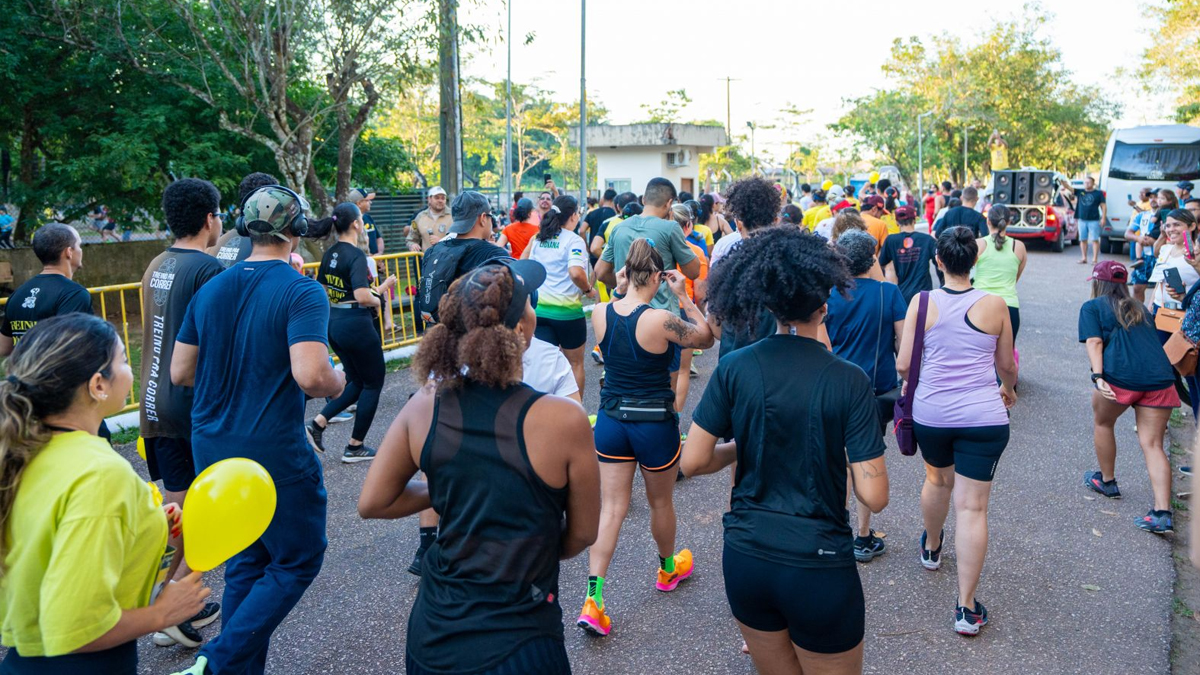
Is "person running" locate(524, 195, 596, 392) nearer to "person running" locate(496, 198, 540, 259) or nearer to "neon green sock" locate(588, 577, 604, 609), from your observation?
"person running" locate(496, 198, 540, 259)

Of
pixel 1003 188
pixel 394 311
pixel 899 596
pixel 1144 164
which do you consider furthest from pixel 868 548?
pixel 1003 188

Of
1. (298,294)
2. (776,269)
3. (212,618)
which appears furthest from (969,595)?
(212,618)

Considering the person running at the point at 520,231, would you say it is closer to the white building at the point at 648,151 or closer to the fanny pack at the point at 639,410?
the fanny pack at the point at 639,410

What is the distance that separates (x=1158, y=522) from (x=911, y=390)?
2167mm

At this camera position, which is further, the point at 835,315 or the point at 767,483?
the point at 835,315

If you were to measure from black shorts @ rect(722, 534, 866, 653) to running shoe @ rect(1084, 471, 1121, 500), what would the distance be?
414 centimetres

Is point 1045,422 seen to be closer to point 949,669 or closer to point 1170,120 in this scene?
point 949,669

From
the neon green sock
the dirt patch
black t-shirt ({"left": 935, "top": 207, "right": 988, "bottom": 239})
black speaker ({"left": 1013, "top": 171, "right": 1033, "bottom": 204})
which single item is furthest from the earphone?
black speaker ({"left": 1013, "top": 171, "right": 1033, "bottom": 204})

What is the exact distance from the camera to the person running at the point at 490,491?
7.34 ft

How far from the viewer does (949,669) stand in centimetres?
391

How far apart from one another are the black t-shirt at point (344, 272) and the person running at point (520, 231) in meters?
2.03

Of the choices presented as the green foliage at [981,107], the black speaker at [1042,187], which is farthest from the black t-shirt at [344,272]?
the green foliage at [981,107]

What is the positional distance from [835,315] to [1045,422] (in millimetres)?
3909

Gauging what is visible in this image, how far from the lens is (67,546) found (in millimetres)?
2002
